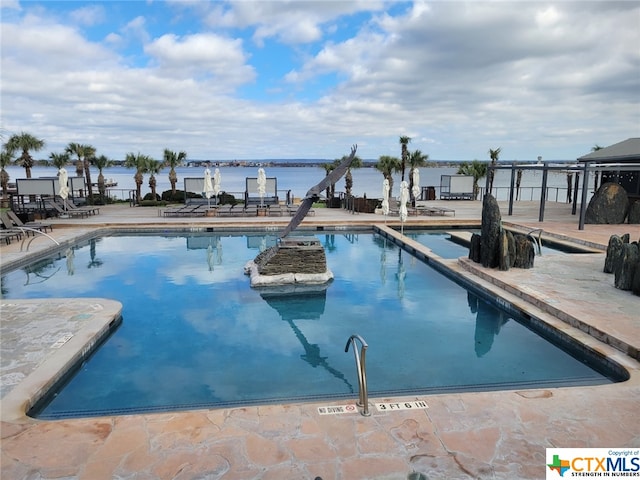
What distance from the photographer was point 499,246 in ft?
37.8

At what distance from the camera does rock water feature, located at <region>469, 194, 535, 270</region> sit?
1148 cm

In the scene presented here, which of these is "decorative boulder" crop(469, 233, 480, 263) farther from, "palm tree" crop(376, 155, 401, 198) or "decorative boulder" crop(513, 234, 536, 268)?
"palm tree" crop(376, 155, 401, 198)

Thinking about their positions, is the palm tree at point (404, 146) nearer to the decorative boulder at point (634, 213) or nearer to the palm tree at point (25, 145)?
the decorative boulder at point (634, 213)

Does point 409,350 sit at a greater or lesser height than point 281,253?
lesser

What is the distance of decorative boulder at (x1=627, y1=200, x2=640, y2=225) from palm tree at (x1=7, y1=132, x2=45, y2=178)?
103 feet

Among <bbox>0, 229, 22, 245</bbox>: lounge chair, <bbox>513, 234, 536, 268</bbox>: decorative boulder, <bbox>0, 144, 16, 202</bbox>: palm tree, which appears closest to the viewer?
<bbox>513, 234, 536, 268</bbox>: decorative boulder

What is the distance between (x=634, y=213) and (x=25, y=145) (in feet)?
105

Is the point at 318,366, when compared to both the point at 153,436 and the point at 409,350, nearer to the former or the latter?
the point at 409,350

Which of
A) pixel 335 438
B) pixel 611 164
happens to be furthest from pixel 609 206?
pixel 335 438

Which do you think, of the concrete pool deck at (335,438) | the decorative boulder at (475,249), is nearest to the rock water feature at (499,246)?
the decorative boulder at (475,249)

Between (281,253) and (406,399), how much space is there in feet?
21.9

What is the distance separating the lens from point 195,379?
21.8 feet

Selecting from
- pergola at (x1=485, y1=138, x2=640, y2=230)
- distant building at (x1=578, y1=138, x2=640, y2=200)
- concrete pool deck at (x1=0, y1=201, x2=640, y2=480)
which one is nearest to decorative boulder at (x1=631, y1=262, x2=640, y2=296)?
concrete pool deck at (x1=0, y1=201, x2=640, y2=480)

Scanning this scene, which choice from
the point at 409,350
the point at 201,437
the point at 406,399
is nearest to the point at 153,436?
the point at 201,437
